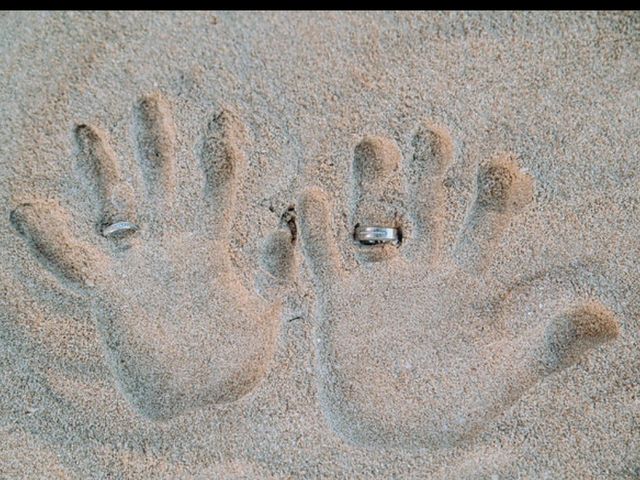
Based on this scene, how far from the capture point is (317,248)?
1.42 meters

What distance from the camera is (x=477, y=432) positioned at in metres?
1.41

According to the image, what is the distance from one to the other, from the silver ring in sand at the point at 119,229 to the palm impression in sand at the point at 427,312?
0.36 metres

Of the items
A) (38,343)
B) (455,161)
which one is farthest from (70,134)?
(455,161)

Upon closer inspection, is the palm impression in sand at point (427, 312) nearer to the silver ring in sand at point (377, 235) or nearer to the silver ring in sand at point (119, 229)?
the silver ring in sand at point (377, 235)

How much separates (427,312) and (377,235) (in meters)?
0.20

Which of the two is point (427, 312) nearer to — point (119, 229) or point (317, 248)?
point (317, 248)

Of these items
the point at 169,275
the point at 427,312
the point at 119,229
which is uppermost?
the point at 119,229

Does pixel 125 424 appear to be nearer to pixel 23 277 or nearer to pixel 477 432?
pixel 23 277

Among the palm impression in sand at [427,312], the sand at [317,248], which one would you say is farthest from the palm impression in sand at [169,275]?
the palm impression in sand at [427,312]

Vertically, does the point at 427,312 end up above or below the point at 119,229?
below

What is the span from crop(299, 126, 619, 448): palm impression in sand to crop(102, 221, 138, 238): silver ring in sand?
36 centimetres

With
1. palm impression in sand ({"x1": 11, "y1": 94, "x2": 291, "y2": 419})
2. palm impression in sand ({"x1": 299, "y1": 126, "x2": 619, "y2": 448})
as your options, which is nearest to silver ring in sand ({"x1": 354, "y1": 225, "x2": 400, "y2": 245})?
palm impression in sand ({"x1": 299, "y1": 126, "x2": 619, "y2": 448})

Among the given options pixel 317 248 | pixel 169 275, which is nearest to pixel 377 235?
pixel 317 248

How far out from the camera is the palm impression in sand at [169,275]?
1423 mm
